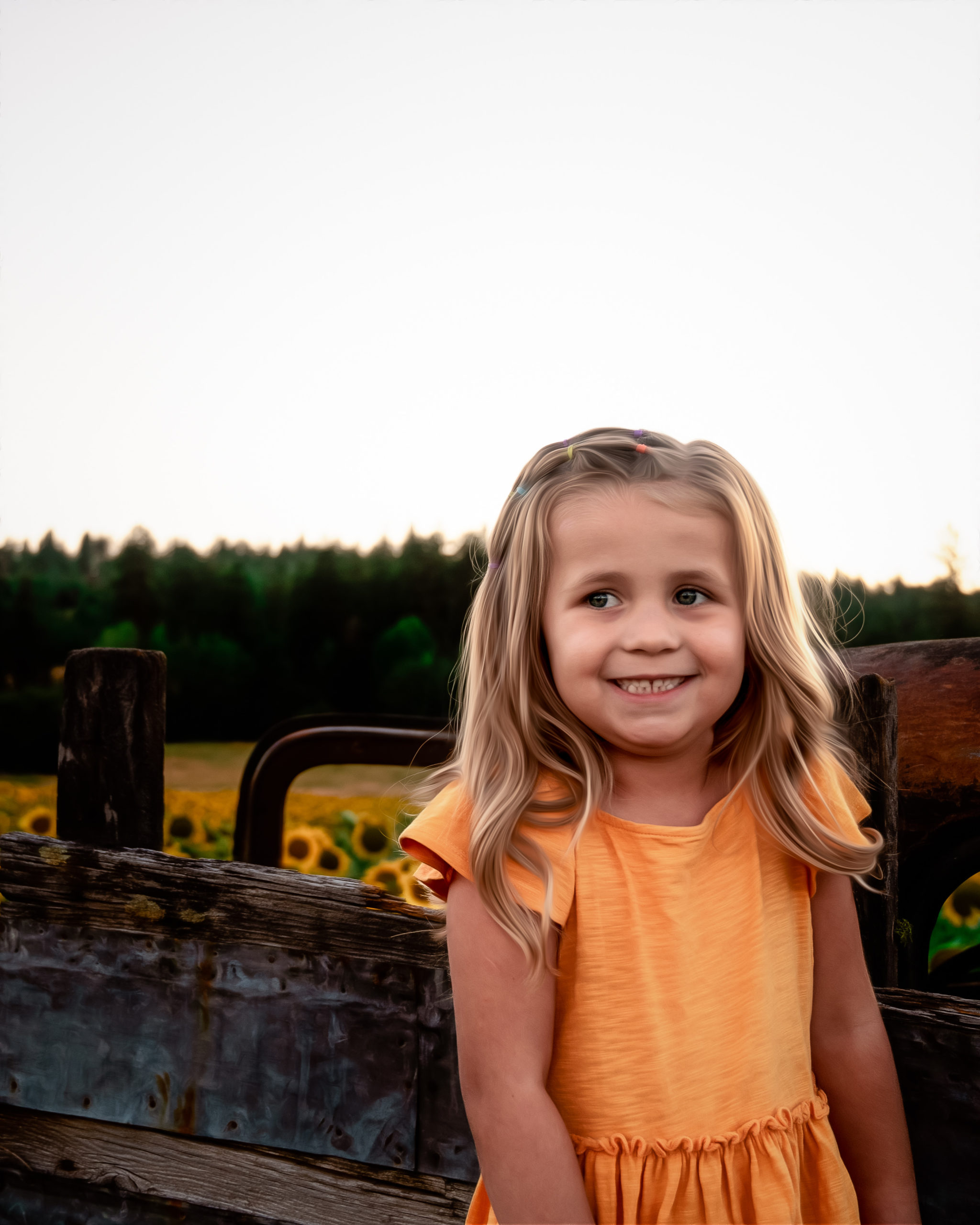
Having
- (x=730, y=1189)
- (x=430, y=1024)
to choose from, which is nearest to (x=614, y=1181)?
(x=730, y=1189)

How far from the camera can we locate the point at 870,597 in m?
2.18

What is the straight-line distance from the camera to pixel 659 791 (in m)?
1.12

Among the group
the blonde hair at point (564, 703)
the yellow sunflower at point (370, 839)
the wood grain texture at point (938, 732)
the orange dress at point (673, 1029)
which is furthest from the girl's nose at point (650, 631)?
the yellow sunflower at point (370, 839)

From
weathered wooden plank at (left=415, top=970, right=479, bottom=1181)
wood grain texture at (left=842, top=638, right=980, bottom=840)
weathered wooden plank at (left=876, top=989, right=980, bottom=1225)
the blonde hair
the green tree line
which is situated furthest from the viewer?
the green tree line

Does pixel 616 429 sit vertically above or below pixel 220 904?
above

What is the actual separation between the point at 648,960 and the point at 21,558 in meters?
2.24

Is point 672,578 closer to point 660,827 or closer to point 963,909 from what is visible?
point 660,827

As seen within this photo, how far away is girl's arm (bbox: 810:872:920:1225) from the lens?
1.12 m

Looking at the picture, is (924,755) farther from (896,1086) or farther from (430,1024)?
(430,1024)

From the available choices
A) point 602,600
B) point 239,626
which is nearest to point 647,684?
point 602,600

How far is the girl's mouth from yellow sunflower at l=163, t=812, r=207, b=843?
169 cm

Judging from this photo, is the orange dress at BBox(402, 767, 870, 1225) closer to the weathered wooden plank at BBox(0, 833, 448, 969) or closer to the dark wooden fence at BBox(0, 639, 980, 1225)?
the dark wooden fence at BBox(0, 639, 980, 1225)

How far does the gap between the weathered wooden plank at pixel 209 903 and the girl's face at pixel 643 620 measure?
0.66 metres

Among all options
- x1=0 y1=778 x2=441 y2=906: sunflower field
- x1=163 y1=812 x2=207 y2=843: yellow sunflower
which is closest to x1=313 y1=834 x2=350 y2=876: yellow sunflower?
x1=0 y1=778 x2=441 y2=906: sunflower field
